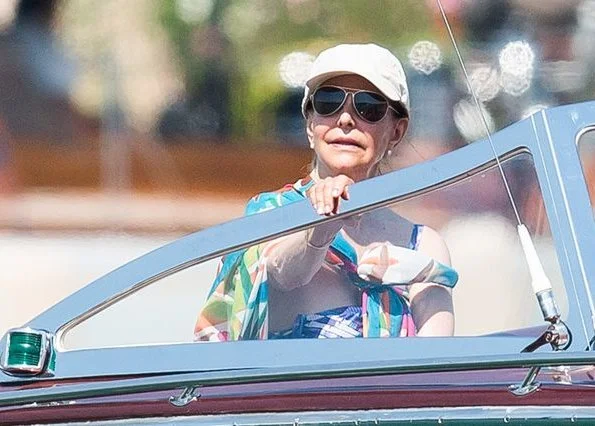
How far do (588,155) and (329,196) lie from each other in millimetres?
440

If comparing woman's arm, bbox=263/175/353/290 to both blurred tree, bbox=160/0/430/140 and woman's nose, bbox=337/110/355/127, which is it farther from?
blurred tree, bbox=160/0/430/140

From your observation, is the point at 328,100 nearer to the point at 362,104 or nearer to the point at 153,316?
the point at 362,104

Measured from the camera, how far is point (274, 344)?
2105mm

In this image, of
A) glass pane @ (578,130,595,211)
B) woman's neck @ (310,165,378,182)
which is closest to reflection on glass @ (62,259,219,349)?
woman's neck @ (310,165,378,182)

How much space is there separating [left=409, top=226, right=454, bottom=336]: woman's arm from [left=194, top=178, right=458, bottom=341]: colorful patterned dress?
0.01 meters

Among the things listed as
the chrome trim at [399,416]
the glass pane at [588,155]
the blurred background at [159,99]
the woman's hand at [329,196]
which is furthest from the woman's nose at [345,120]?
the blurred background at [159,99]

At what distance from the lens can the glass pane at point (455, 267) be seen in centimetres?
211

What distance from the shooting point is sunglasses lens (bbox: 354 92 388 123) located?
231cm

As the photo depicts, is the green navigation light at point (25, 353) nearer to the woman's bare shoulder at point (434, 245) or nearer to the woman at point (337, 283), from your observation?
the woman at point (337, 283)

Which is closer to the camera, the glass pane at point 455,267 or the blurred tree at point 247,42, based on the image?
the glass pane at point 455,267

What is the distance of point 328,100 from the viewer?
233 centimetres

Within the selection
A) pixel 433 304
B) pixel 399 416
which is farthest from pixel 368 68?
pixel 399 416

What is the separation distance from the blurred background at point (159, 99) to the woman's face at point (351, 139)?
2385mm

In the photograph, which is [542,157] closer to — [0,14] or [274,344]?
[274,344]
